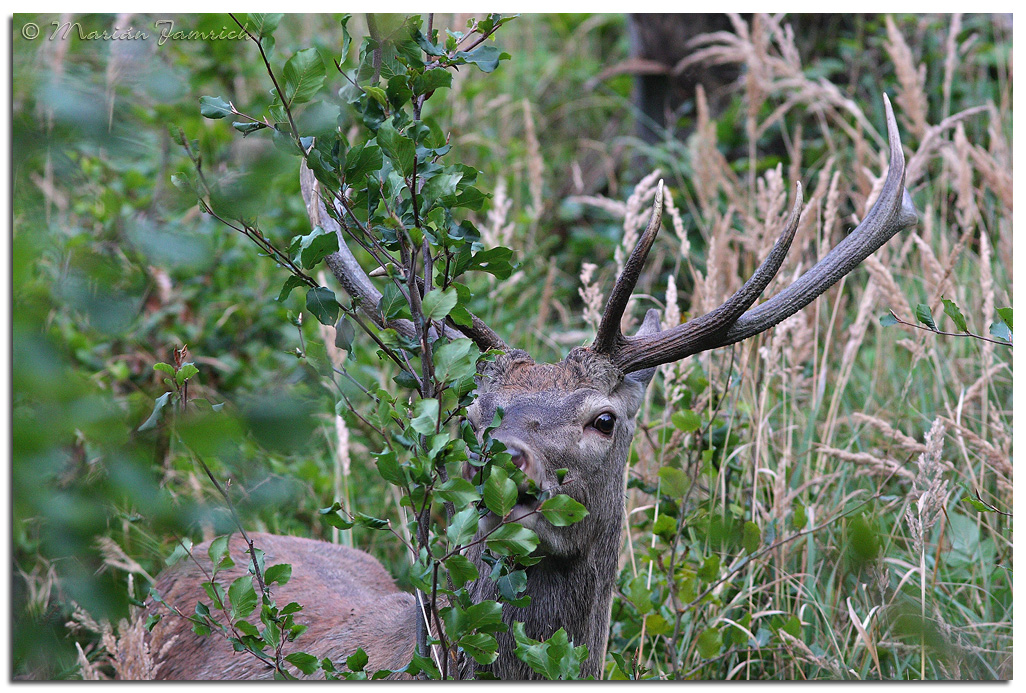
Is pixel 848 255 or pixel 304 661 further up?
pixel 848 255

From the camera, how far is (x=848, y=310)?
4980 mm

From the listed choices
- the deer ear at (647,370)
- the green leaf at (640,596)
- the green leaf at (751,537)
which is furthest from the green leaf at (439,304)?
the green leaf at (751,537)

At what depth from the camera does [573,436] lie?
8.21ft

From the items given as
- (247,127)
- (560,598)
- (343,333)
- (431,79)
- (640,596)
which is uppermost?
(431,79)

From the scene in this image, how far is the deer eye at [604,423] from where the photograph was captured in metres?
2.60

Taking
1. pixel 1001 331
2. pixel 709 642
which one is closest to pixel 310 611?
pixel 709 642

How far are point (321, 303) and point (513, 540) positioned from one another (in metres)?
0.66

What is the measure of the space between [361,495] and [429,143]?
234 cm

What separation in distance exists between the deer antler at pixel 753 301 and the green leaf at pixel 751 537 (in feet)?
1.91

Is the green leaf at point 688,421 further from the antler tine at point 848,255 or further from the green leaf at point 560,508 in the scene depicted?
the green leaf at point 560,508

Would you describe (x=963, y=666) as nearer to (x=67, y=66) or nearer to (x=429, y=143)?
(x=429, y=143)

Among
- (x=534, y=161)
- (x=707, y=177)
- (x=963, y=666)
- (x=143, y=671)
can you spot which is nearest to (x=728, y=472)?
(x=963, y=666)

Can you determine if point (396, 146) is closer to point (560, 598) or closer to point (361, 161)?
point (361, 161)

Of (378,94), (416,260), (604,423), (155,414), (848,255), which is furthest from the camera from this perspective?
(848,255)
